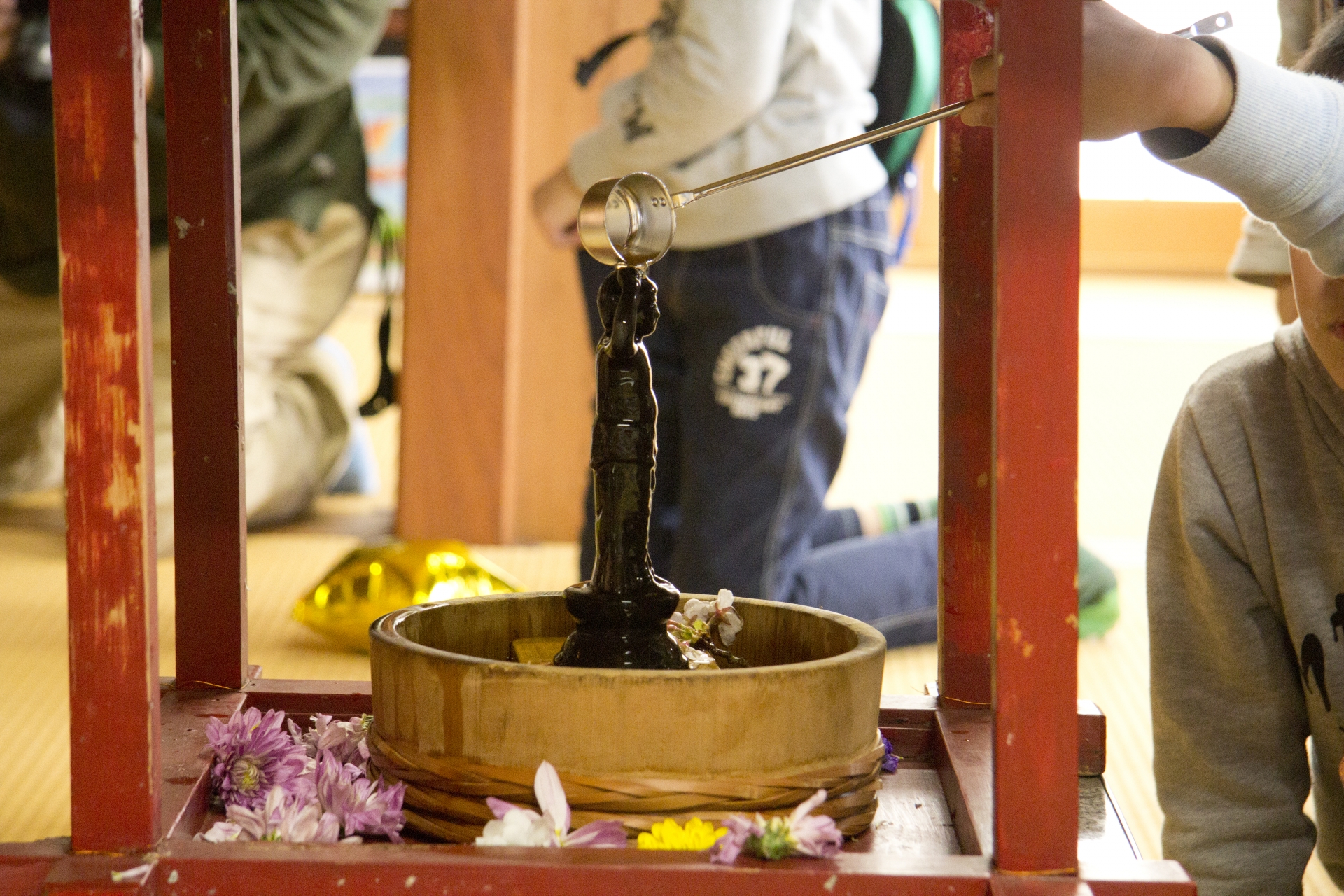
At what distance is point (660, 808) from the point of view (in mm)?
424

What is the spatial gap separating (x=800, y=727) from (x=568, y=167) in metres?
0.94

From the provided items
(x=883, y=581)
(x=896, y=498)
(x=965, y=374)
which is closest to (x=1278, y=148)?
(x=965, y=374)

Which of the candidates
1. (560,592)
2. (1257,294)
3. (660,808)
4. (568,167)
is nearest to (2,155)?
(568,167)

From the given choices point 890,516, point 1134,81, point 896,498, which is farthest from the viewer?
point 896,498

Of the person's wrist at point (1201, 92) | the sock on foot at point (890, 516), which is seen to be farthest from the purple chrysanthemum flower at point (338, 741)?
the sock on foot at point (890, 516)

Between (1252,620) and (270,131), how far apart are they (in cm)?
152

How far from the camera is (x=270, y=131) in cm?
191

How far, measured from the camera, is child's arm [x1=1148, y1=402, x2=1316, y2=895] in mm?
812

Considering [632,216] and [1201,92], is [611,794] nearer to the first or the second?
[632,216]

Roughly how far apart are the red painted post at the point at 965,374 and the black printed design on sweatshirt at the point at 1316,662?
0.29 m

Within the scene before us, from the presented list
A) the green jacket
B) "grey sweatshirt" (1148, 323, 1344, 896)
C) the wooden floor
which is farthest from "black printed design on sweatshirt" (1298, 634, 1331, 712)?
the green jacket

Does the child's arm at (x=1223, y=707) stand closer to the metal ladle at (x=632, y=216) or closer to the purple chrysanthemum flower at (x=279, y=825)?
the metal ladle at (x=632, y=216)

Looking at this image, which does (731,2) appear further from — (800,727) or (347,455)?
(347,455)

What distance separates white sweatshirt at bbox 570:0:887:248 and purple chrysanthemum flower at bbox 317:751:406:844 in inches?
32.2
